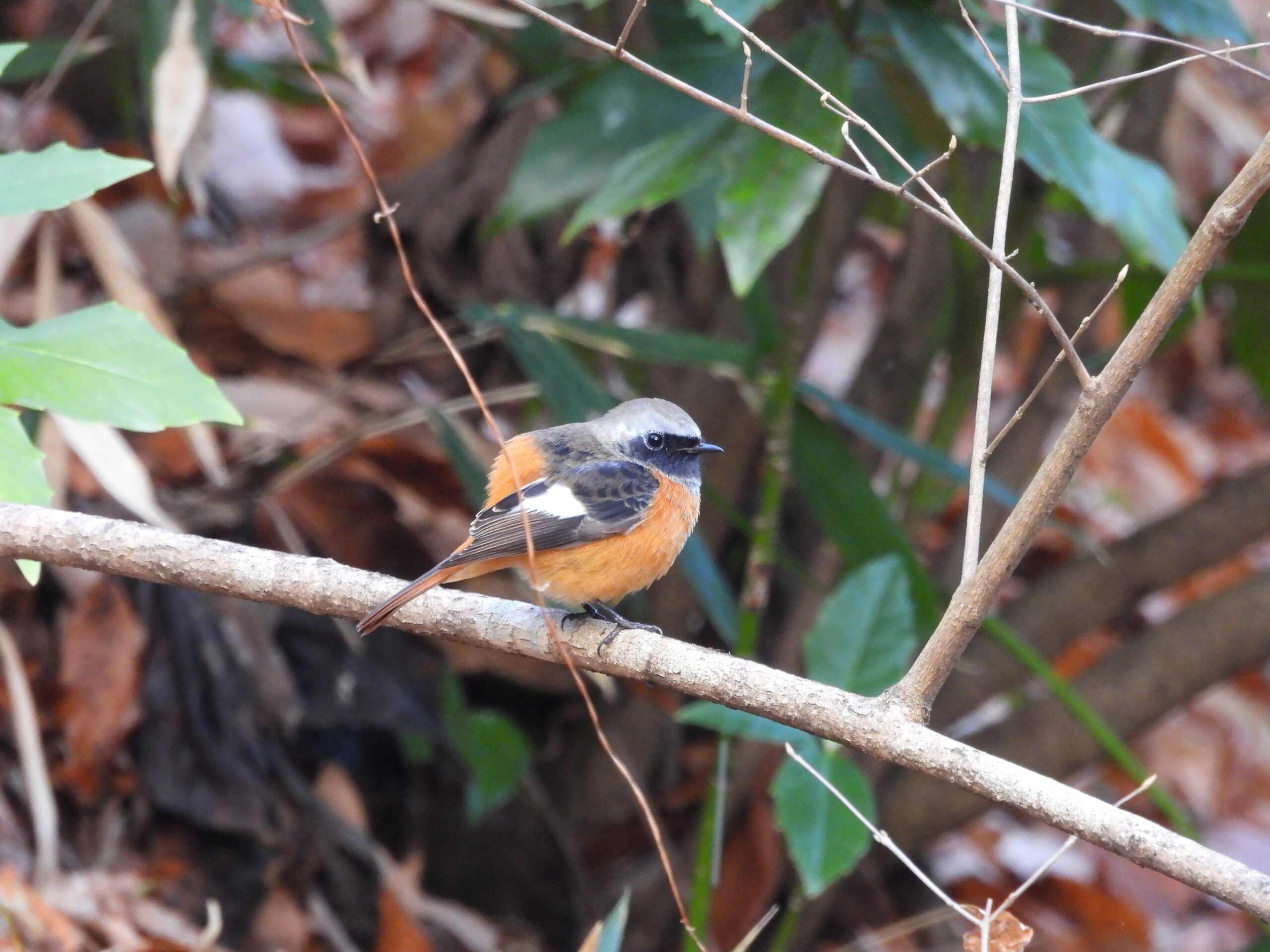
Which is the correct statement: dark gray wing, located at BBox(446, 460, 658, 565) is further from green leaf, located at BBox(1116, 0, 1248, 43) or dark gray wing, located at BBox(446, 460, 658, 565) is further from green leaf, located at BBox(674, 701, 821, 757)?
green leaf, located at BBox(1116, 0, 1248, 43)

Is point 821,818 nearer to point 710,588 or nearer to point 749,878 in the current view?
point 710,588

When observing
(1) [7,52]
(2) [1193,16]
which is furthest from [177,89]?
(2) [1193,16]

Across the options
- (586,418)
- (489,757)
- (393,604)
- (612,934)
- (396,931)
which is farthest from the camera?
(489,757)

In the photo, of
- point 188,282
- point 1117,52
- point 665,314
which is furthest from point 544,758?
point 1117,52

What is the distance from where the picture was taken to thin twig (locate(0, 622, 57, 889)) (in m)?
3.56

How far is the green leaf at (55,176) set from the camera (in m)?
2.35

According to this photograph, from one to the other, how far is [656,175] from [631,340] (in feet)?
2.28

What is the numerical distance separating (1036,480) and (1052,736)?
10.5 ft

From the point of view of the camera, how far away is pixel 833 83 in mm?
3328

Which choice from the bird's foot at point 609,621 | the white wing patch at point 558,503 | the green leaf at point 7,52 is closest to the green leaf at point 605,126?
the white wing patch at point 558,503

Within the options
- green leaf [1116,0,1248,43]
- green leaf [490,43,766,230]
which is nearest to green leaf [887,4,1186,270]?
green leaf [1116,0,1248,43]

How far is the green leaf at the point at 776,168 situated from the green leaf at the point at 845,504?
1055 mm

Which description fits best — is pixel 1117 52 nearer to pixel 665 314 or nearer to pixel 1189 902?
pixel 665 314

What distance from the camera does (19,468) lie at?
209cm
